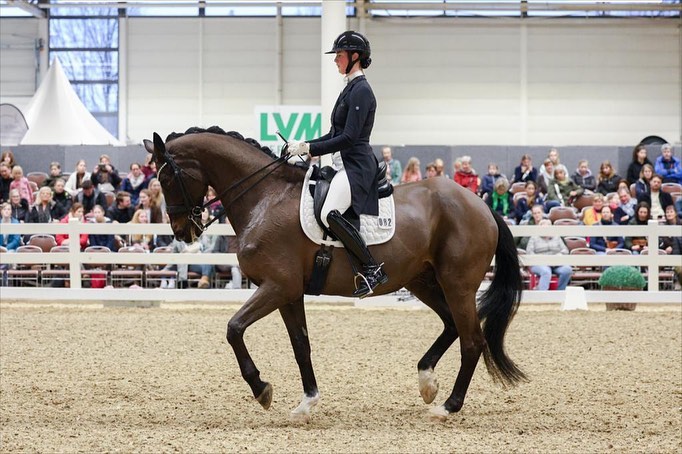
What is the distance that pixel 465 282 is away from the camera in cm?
624

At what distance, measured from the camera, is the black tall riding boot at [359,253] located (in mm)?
5867

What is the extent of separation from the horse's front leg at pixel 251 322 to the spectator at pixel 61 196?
30.9 feet

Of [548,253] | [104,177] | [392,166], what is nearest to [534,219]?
[548,253]

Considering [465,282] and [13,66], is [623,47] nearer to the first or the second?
[13,66]

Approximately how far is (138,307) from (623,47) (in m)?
13.7

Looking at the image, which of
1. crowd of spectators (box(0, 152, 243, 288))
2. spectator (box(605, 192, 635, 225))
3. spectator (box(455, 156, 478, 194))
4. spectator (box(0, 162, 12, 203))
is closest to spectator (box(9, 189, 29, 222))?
crowd of spectators (box(0, 152, 243, 288))

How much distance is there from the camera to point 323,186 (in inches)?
237

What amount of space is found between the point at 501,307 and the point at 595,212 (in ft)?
26.5

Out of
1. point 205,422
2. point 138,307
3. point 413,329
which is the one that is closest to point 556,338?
point 413,329

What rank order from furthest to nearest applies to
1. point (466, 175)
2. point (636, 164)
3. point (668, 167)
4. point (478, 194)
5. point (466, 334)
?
point (636, 164), point (668, 167), point (466, 175), point (478, 194), point (466, 334)

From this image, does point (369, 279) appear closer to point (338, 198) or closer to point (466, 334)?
point (338, 198)

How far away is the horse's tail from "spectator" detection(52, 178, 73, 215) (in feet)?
30.9

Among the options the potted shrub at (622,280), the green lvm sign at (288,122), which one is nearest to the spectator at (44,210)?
the green lvm sign at (288,122)

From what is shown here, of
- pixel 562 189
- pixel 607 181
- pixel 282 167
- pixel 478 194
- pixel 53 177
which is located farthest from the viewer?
pixel 607 181
